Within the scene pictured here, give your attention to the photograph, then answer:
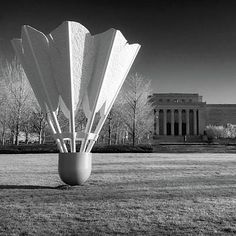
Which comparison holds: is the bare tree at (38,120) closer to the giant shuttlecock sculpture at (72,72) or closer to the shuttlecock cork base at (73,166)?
the giant shuttlecock sculpture at (72,72)

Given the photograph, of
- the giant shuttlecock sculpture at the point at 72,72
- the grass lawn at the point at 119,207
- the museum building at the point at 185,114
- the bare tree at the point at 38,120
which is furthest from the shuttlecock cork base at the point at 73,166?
the museum building at the point at 185,114

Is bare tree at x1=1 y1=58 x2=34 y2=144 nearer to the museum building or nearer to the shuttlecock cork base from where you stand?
the shuttlecock cork base

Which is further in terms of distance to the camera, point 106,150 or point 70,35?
point 106,150

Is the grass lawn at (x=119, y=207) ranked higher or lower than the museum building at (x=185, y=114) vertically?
lower

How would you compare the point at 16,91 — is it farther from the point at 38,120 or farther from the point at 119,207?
the point at 119,207

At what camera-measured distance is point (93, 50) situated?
7336 mm

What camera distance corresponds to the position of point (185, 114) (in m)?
64.7

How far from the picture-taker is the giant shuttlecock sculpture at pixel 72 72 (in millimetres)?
6980

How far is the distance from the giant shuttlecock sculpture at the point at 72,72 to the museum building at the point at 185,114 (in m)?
50.7

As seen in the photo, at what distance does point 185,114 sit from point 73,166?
59.4 m

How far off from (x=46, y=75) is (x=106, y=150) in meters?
16.0

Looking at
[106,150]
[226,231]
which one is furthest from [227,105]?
[226,231]

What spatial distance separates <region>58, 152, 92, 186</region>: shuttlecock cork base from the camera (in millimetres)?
6883

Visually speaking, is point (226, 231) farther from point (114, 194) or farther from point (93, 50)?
point (93, 50)
